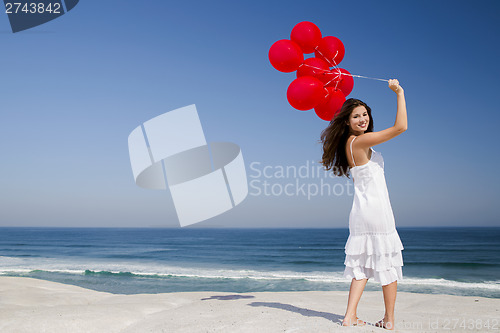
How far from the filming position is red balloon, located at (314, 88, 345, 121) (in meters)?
3.92

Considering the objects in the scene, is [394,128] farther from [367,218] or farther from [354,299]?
[354,299]

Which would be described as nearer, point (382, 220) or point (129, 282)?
point (382, 220)

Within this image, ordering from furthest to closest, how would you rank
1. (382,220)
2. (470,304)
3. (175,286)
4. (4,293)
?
1. (175,286)
2. (4,293)
3. (470,304)
4. (382,220)

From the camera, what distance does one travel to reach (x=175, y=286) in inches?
433

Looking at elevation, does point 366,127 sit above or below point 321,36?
below

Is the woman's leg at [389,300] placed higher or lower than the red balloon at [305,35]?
lower

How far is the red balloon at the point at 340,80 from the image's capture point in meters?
4.04

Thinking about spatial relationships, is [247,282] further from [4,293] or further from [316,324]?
[316,324]

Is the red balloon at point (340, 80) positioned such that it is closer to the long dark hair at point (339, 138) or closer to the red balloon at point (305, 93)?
the red balloon at point (305, 93)

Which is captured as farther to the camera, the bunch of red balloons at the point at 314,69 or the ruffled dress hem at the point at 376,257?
the bunch of red balloons at the point at 314,69

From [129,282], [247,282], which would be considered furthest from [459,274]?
[129,282]

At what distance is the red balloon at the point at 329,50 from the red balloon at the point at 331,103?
506 mm

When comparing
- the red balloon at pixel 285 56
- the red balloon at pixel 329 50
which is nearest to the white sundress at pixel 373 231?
the red balloon at pixel 285 56

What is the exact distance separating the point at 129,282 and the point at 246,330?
943 centimetres
